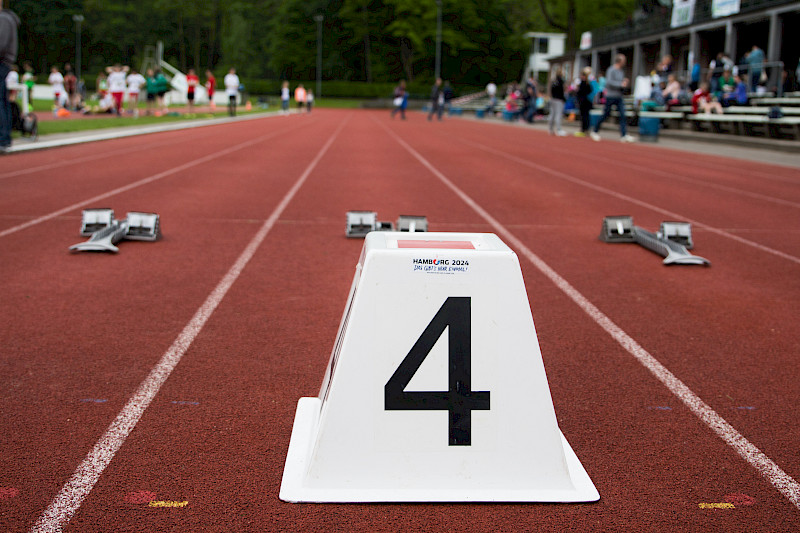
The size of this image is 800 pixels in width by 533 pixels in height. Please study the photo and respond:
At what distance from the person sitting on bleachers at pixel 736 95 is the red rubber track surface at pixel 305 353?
16322 mm

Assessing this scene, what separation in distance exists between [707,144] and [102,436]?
23748 millimetres

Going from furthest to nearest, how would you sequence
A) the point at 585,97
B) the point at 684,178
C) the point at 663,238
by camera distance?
the point at 585,97 → the point at 684,178 → the point at 663,238

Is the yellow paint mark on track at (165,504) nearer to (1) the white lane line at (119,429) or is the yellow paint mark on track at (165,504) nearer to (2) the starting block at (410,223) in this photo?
(1) the white lane line at (119,429)

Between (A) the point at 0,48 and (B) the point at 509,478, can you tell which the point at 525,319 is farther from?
(A) the point at 0,48

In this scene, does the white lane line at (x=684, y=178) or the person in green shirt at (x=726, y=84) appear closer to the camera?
the white lane line at (x=684, y=178)

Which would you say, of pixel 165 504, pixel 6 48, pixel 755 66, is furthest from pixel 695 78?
pixel 165 504

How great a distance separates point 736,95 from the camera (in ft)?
86.6

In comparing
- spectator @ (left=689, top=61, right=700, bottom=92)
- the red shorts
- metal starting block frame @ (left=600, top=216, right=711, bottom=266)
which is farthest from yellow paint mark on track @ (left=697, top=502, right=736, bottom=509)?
the red shorts

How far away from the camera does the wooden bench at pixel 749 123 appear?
21.9 meters

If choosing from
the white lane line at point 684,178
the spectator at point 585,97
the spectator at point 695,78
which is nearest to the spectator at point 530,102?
the spectator at point 695,78

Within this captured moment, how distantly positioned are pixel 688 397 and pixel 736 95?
2480 centimetres

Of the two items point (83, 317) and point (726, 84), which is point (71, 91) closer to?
point (726, 84)

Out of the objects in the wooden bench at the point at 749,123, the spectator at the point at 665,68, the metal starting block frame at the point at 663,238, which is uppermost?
the spectator at the point at 665,68

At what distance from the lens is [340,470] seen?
2938mm
